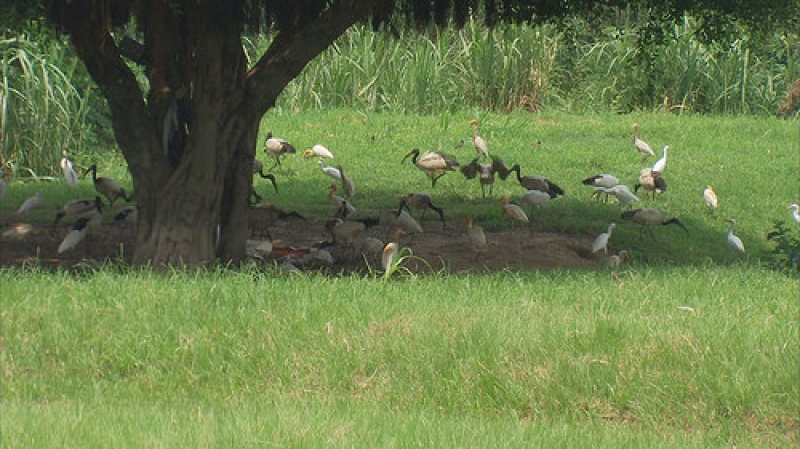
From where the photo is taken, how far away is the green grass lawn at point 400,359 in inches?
249

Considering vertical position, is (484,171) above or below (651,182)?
above

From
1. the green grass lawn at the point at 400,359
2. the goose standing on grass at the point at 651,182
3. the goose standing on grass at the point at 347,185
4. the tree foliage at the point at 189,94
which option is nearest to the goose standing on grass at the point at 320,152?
the goose standing on grass at the point at 347,185

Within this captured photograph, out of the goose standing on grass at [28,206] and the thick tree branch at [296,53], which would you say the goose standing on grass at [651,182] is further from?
the goose standing on grass at [28,206]

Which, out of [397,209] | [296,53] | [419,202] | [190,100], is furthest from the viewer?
[397,209]

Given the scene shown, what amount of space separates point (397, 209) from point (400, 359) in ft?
19.8

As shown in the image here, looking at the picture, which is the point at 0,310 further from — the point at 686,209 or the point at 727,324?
the point at 686,209

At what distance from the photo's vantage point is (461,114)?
20.2 meters

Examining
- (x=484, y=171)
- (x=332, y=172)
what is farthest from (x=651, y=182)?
(x=332, y=172)

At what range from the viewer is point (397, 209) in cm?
1330

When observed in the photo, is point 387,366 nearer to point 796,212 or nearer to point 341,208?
point 341,208

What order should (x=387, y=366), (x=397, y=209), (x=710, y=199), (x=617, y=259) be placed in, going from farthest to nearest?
(x=710, y=199)
(x=397, y=209)
(x=617, y=259)
(x=387, y=366)

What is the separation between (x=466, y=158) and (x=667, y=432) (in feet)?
34.5

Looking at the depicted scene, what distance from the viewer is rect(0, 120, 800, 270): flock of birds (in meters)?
11.2

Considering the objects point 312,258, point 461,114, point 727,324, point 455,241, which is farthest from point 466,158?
point 727,324
